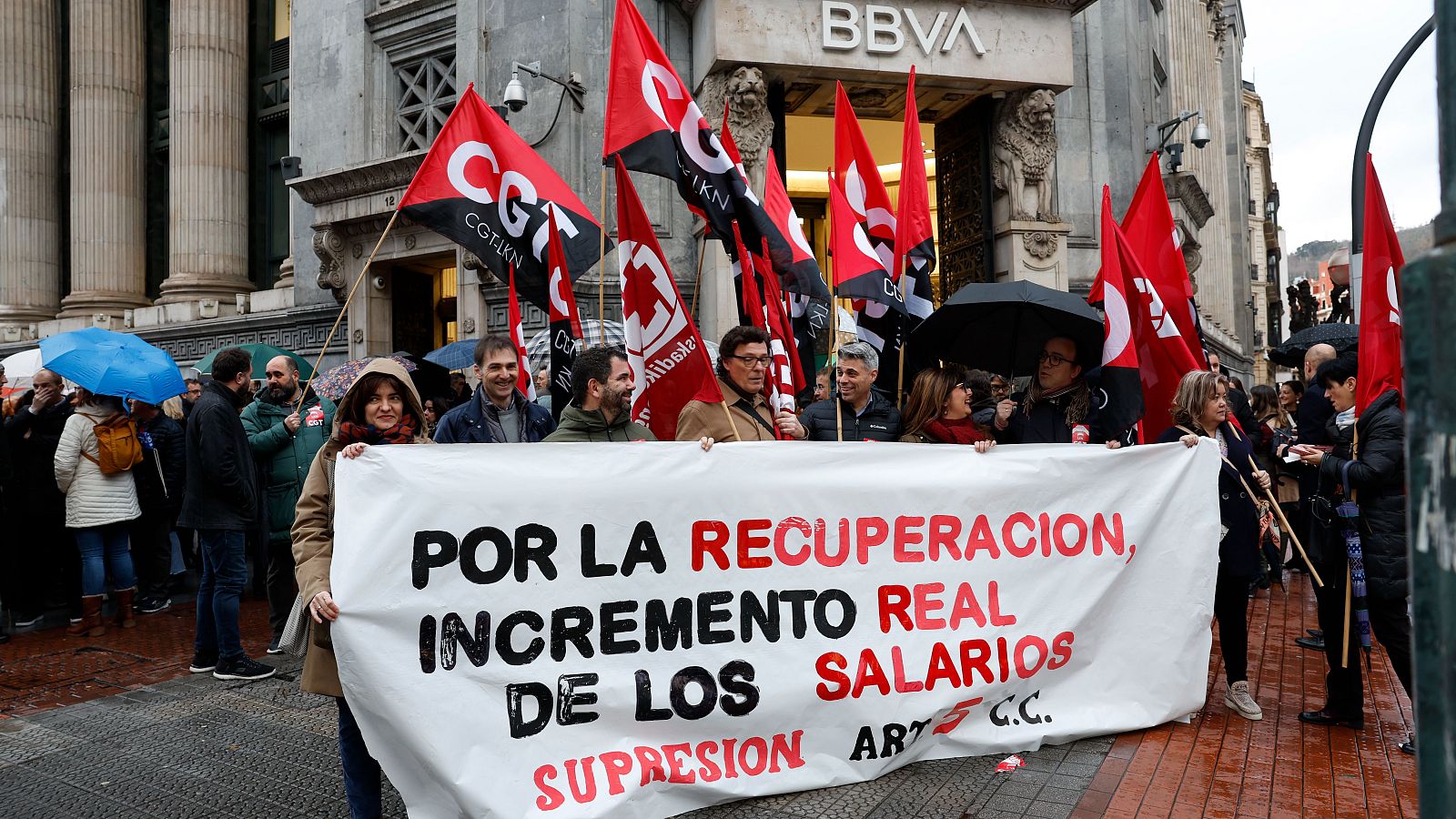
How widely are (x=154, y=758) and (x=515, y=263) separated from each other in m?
2.91

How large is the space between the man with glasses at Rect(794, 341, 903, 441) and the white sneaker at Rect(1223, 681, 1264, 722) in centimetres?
210

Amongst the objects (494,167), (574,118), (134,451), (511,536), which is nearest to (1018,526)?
(511,536)

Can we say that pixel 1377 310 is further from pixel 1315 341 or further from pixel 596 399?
pixel 1315 341

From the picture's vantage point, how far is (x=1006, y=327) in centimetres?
571

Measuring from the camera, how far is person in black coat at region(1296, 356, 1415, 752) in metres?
4.39

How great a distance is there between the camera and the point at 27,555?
315 inches

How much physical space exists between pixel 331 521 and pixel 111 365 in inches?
192

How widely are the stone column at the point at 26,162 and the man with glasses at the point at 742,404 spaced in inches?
839

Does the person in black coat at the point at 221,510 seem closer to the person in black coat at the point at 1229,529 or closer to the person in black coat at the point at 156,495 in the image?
the person in black coat at the point at 156,495

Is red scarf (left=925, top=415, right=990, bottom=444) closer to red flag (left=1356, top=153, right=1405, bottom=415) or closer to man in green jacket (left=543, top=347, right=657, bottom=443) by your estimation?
man in green jacket (left=543, top=347, right=657, bottom=443)

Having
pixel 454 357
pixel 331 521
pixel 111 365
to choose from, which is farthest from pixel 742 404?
Result: pixel 454 357

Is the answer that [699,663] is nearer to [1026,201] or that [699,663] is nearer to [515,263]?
[515,263]

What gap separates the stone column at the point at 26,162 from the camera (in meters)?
20.6

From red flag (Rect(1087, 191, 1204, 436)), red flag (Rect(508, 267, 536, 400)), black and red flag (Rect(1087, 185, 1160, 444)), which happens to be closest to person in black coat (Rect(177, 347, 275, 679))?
red flag (Rect(508, 267, 536, 400))
